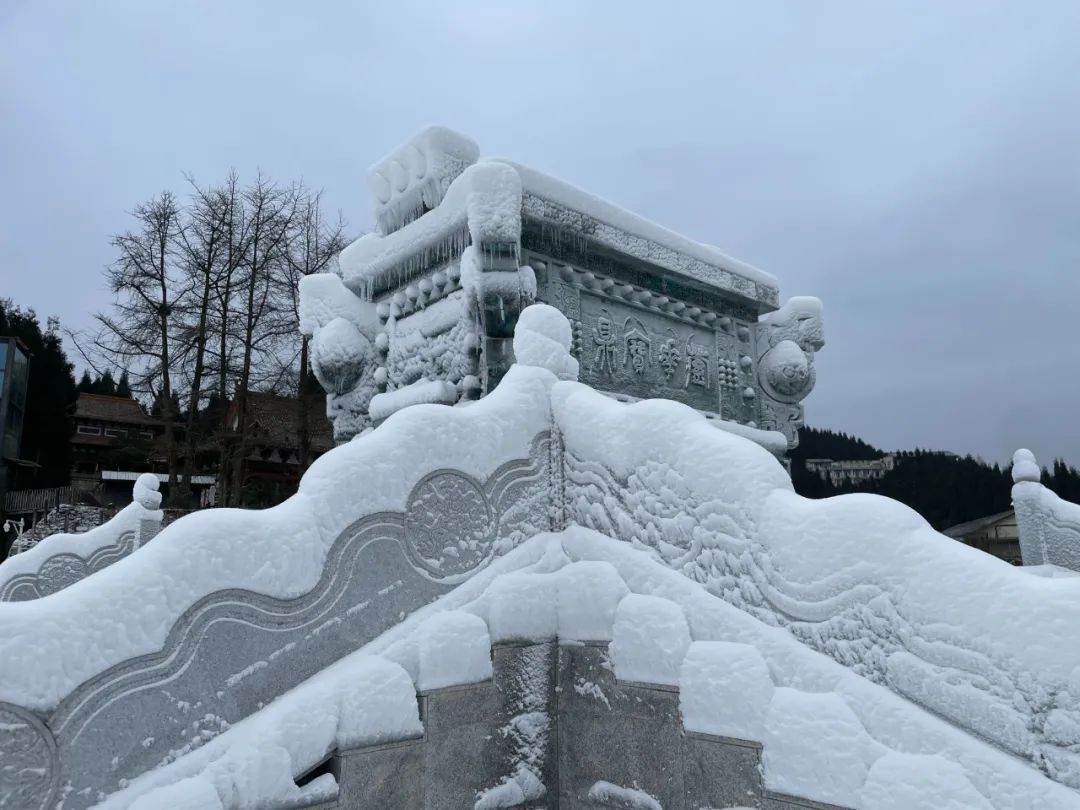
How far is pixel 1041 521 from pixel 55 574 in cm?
994

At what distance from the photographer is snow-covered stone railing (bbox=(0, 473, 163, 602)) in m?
6.23

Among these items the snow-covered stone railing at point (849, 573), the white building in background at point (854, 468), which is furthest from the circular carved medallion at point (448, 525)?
the white building in background at point (854, 468)

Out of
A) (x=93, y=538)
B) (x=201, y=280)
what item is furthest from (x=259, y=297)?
(x=93, y=538)

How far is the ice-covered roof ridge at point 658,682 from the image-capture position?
5.32 feet

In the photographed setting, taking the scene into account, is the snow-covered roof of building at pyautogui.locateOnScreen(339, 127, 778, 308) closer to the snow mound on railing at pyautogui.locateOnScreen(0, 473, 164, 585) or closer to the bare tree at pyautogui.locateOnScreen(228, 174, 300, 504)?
the snow mound on railing at pyautogui.locateOnScreen(0, 473, 164, 585)

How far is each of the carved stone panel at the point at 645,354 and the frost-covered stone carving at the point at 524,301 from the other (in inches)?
0.4

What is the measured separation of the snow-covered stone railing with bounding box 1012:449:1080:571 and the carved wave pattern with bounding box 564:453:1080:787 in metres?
6.61

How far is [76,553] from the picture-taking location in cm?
677

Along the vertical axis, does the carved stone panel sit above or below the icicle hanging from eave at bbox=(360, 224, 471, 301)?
below

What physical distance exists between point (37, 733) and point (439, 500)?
1.33 m

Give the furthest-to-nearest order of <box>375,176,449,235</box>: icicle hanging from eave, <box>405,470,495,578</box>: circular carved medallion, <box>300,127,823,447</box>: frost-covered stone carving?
<box>375,176,449,235</box>: icicle hanging from eave → <box>300,127,823,447</box>: frost-covered stone carving → <box>405,470,495,578</box>: circular carved medallion

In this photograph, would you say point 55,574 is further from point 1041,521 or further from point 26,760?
point 1041,521

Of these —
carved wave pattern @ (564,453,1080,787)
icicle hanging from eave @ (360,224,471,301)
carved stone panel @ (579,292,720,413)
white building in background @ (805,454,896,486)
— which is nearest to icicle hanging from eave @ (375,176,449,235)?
icicle hanging from eave @ (360,224,471,301)

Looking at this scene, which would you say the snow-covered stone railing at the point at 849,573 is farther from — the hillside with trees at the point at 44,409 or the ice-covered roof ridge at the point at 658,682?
the hillside with trees at the point at 44,409
